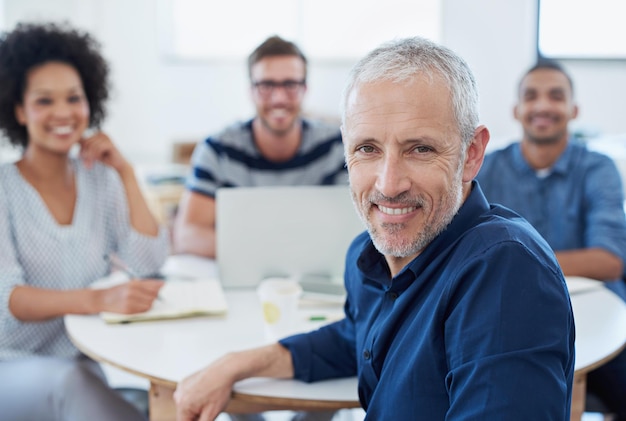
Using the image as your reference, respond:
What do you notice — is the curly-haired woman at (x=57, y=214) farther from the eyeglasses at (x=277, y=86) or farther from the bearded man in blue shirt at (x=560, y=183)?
the bearded man in blue shirt at (x=560, y=183)

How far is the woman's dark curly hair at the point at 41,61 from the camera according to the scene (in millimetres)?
2066

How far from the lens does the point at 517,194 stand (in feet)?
7.90

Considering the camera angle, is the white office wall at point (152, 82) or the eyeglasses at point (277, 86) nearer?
the eyeglasses at point (277, 86)

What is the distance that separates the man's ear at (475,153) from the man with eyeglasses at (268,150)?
57.0 inches

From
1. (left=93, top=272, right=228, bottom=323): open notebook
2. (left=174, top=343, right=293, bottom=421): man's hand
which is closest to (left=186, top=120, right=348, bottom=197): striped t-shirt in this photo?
(left=93, top=272, right=228, bottom=323): open notebook

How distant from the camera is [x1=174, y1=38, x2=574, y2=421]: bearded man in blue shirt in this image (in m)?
0.91

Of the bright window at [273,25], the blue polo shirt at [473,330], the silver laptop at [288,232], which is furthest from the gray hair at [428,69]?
the bright window at [273,25]

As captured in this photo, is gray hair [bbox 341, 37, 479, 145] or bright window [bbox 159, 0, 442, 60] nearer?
gray hair [bbox 341, 37, 479, 145]

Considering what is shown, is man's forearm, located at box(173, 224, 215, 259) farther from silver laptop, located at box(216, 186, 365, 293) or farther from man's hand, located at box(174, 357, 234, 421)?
man's hand, located at box(174, 357, 234, 421)

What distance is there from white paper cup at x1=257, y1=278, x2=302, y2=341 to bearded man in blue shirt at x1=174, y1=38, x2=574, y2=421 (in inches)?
14.1

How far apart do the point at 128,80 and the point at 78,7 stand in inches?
26.7

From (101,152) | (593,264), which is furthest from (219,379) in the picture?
(593,264)

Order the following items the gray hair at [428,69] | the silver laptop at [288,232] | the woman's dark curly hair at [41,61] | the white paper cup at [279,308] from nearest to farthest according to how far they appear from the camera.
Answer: the gray hair at [428,69]
the white paper cup at [279,308]
the silver laptop at [288,232]
the woman's dark curly hair at [41,61]

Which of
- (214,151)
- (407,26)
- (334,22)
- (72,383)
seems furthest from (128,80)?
(72,383)
